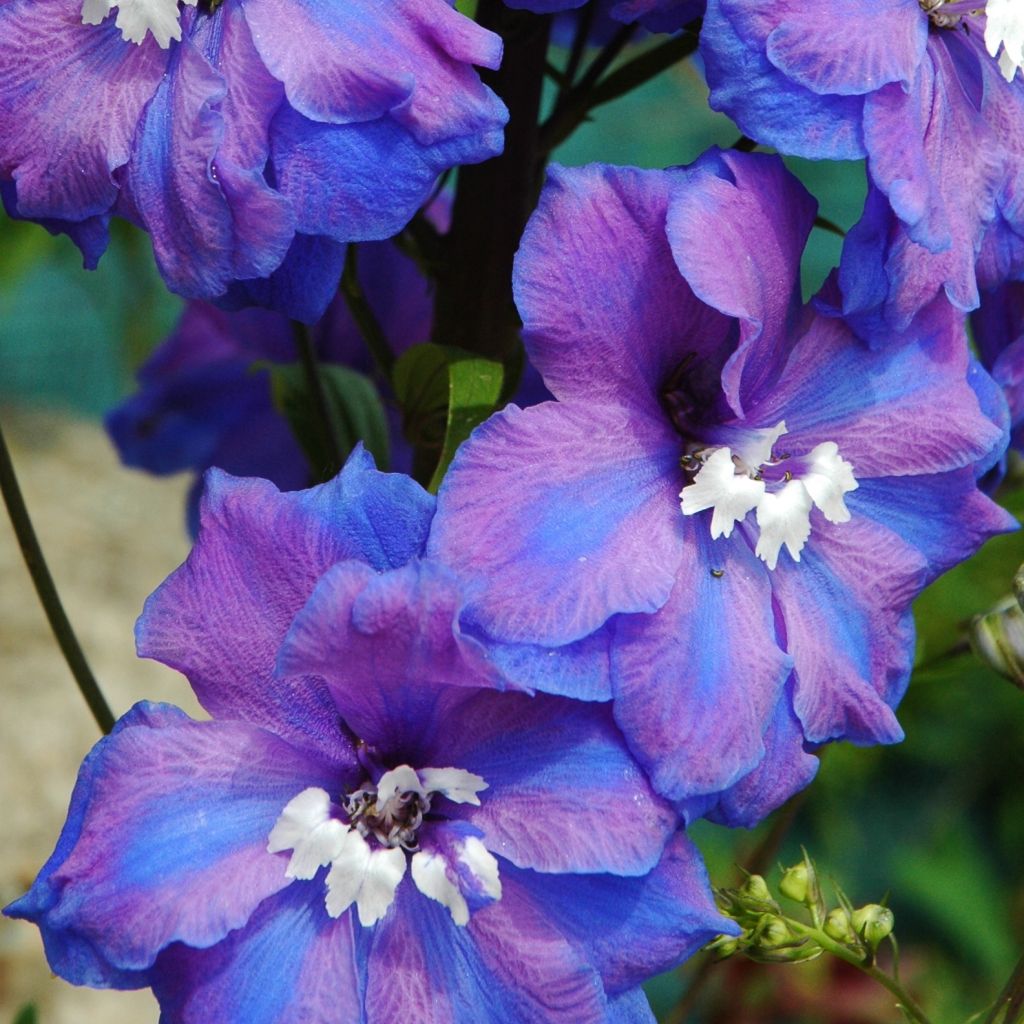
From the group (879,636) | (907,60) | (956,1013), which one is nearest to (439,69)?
(907,60)

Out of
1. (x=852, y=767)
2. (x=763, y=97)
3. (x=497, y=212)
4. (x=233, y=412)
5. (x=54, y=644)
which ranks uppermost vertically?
(x=763, y=97)

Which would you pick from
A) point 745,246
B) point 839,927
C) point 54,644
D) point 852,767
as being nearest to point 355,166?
point 745,246

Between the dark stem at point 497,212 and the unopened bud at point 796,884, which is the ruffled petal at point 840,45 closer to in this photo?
the dark stem at point 497,212

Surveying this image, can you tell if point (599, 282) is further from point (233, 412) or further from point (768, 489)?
point (233, 412)

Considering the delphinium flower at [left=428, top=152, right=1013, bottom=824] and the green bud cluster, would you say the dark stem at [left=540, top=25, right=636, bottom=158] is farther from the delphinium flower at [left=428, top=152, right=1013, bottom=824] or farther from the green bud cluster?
the green bud cluster

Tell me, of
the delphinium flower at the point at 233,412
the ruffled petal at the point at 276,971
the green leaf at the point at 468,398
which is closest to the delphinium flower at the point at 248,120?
the green leaf at the point at 468,398
